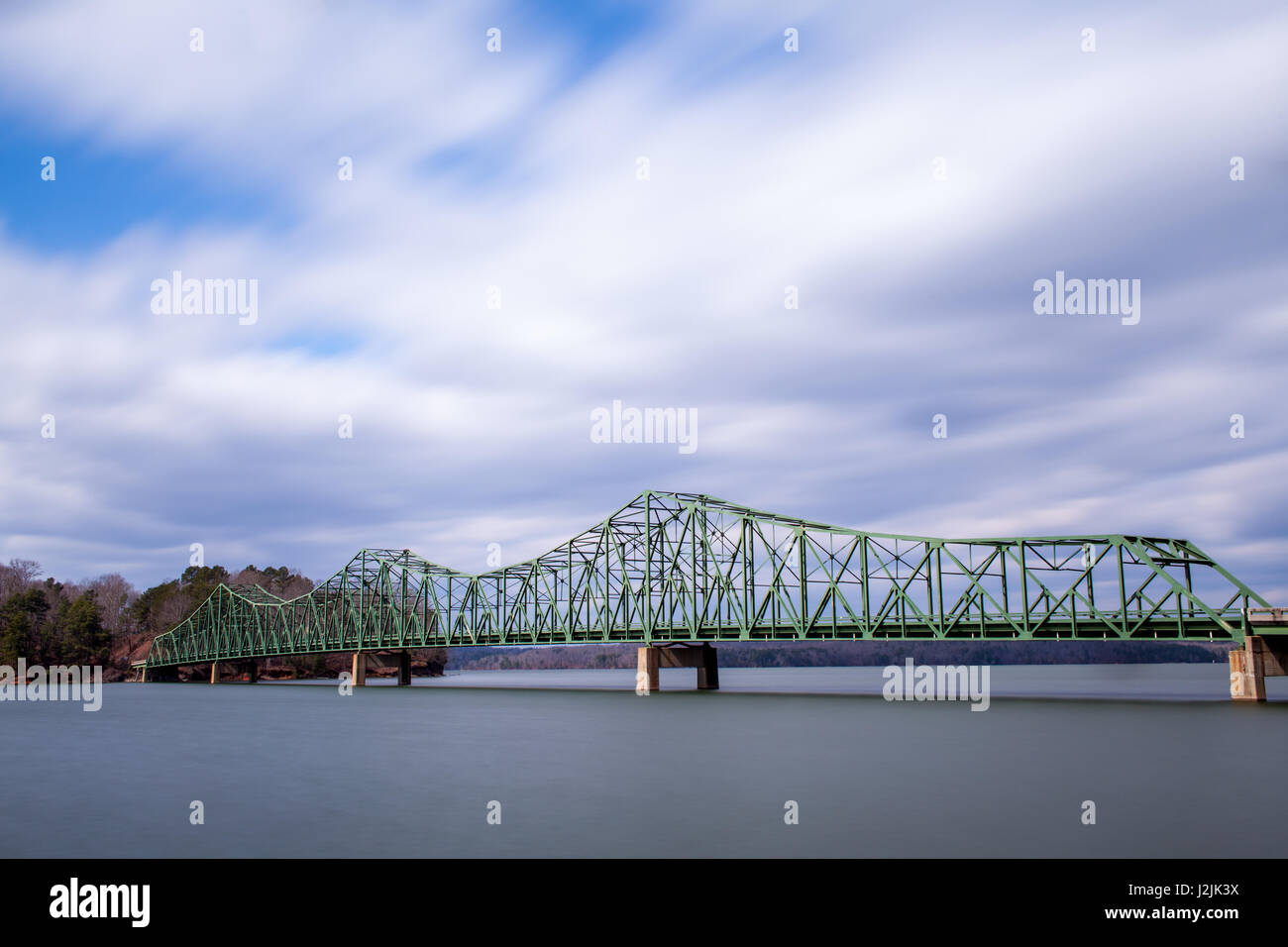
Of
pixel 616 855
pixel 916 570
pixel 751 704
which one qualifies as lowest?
pixel 751 704

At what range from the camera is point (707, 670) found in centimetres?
12700

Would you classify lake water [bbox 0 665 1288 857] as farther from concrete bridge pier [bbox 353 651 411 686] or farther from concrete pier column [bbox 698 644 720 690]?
concrete bridge pier [bbox 353 651 411 686]

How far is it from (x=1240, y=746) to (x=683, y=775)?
27820mm

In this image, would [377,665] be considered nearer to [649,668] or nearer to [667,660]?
[649,668]

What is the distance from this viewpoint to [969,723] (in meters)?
66.5

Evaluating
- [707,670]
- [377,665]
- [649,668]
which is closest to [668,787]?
[649,668]

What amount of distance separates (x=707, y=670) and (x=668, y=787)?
89503mm

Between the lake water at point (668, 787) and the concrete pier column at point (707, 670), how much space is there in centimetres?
5031

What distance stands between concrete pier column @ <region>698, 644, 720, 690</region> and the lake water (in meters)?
50.3

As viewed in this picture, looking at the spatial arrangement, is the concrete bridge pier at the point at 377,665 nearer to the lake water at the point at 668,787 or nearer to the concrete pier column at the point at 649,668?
the concrete pier column at the point at 649,668

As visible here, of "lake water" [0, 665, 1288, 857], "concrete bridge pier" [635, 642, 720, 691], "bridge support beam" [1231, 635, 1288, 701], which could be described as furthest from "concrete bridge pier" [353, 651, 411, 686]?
"bridge support beam" [1231, 635, 1288, 701]
